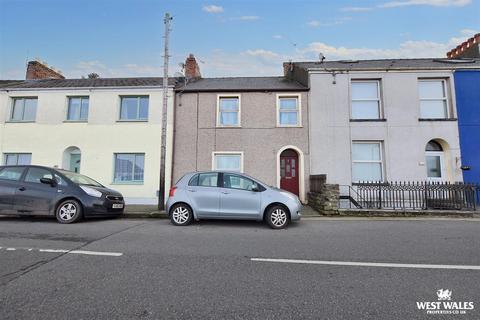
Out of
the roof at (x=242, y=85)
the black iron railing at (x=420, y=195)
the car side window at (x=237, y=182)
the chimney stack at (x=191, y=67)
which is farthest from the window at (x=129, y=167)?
the black iron railing at (x=420, y=195)

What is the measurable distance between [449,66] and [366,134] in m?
5.20

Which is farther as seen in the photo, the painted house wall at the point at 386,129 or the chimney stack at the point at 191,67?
the chimney stack at the point at 191,67

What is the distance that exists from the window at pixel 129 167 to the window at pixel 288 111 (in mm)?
7200

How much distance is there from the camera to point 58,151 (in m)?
13.0

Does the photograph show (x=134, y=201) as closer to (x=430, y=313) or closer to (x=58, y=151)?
(x=58, y=151)

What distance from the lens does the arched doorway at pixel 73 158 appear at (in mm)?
13180

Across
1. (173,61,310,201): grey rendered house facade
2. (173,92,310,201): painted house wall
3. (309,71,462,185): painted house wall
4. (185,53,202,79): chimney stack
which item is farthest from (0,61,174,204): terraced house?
(309,71,462,185): painted house wall

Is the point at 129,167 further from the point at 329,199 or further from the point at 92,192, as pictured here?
the point at 329,199

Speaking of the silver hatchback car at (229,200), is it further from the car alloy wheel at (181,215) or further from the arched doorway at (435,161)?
the arched doorway at (435,161)

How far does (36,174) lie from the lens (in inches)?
318

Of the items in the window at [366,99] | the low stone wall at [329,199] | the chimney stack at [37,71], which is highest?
the chimney stack at [37,71]

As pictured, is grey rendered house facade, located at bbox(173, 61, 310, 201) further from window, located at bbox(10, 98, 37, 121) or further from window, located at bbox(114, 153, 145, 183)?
window, located at bbox(10, 98, 37, 121)

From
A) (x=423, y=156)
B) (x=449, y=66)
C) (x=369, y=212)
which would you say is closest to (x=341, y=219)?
(x=369, y=212)

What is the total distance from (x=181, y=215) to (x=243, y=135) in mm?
6201
